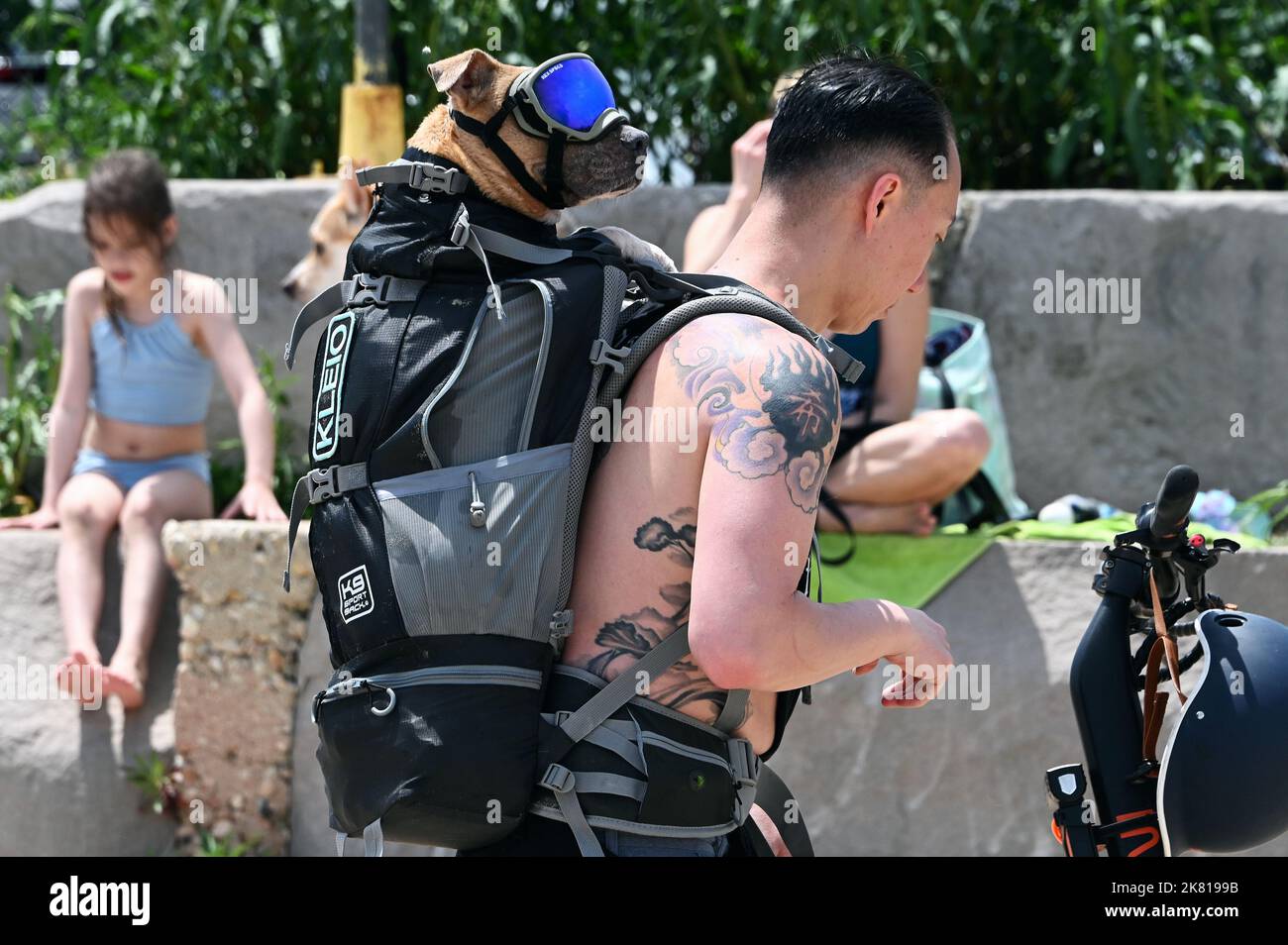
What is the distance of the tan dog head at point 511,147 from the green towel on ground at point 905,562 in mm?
2229

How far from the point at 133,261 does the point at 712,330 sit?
11.0 ft

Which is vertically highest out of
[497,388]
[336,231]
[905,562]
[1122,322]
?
[336,231]

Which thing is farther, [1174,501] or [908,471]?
[908,471]

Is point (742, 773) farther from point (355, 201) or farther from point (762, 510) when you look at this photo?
point (355, 201)

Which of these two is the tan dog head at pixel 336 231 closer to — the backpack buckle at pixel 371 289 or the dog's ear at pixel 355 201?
the dog's ear at pixel 355 201

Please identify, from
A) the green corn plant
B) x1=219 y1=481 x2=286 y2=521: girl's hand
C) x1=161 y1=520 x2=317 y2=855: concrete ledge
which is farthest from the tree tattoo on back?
the green corn plant

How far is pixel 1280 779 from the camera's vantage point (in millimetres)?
1744

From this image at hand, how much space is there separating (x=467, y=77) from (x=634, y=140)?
0.24 metres

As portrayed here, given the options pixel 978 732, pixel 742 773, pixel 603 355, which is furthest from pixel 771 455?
pixel 978 732

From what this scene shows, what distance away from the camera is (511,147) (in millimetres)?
1891

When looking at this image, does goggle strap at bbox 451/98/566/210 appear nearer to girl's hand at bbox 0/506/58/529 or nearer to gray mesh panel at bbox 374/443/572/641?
gray mesh panel at bbox 374/443/572/641

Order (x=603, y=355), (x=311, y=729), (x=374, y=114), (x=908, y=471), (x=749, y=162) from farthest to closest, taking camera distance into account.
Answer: (x=374, y=114)
(x=311, y=729)
(x=908, y=471)
(x=749, y=162)
(x=603, y=355)
